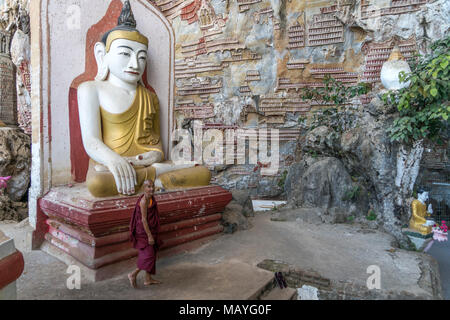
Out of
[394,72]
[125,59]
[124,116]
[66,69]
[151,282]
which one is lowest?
[151,282]

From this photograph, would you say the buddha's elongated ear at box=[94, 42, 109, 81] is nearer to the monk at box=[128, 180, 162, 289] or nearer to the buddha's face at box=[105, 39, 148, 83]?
the buddha's face at box=[105, 39, 148, 83]

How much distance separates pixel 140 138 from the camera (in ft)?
12.5

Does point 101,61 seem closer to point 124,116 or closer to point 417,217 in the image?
point 124,116

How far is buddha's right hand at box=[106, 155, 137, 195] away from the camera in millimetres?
2926

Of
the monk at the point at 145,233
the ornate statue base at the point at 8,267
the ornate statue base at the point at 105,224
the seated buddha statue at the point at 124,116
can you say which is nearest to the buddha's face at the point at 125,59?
the seated buddha statue at the point at 124,116

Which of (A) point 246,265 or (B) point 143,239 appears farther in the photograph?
(A) point 246,265

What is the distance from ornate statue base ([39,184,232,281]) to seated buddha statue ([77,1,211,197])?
315 mm

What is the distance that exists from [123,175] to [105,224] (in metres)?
0.57

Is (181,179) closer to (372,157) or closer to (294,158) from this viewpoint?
(372,157)

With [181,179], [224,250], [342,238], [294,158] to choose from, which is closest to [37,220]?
[181,179]

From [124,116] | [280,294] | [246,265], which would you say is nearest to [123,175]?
[124,116]

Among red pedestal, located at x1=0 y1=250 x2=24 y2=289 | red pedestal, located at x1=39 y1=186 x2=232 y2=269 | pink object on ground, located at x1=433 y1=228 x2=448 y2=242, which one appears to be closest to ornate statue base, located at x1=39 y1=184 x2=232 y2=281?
red pedestal, located at x1=39 y1=186 x2=232 y2=269

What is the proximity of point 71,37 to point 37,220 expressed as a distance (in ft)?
7.54

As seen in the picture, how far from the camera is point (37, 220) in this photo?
Result: 3287 mm
